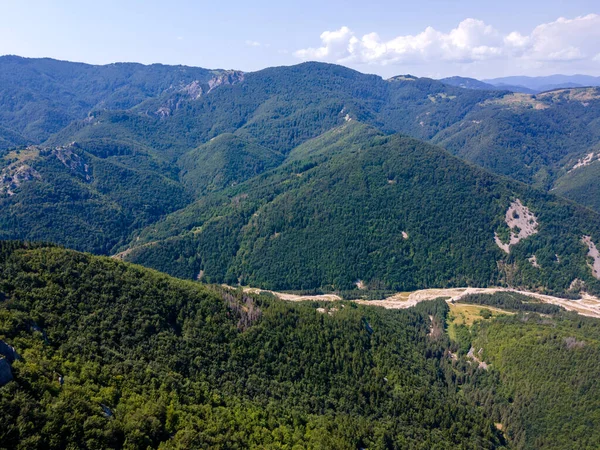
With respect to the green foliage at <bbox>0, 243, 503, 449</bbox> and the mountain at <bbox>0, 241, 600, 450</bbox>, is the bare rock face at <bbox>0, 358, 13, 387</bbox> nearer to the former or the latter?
the mountain at <bbox>0, 241, 600, 450</bbox>

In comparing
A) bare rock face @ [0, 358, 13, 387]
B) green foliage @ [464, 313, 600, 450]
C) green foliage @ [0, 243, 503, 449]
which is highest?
bare rock face @ [0, 358, 13, 387]

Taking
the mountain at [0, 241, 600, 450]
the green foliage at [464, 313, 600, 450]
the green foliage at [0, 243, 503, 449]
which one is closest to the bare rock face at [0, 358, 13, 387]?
the mountain at [0, 241, 600, 450]

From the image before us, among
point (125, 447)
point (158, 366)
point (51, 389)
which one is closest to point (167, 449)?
point (125, 447)

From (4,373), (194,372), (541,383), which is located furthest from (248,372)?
(541,383)

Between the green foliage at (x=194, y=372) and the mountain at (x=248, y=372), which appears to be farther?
the mountain at (x=248, y=372)

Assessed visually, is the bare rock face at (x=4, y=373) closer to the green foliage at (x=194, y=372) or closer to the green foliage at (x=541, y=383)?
the green foliage at (x=194, y=372)

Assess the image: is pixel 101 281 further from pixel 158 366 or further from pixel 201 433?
pixel 201 433

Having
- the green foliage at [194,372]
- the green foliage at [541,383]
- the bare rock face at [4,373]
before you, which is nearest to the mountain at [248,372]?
the green foliage at [194,372]
